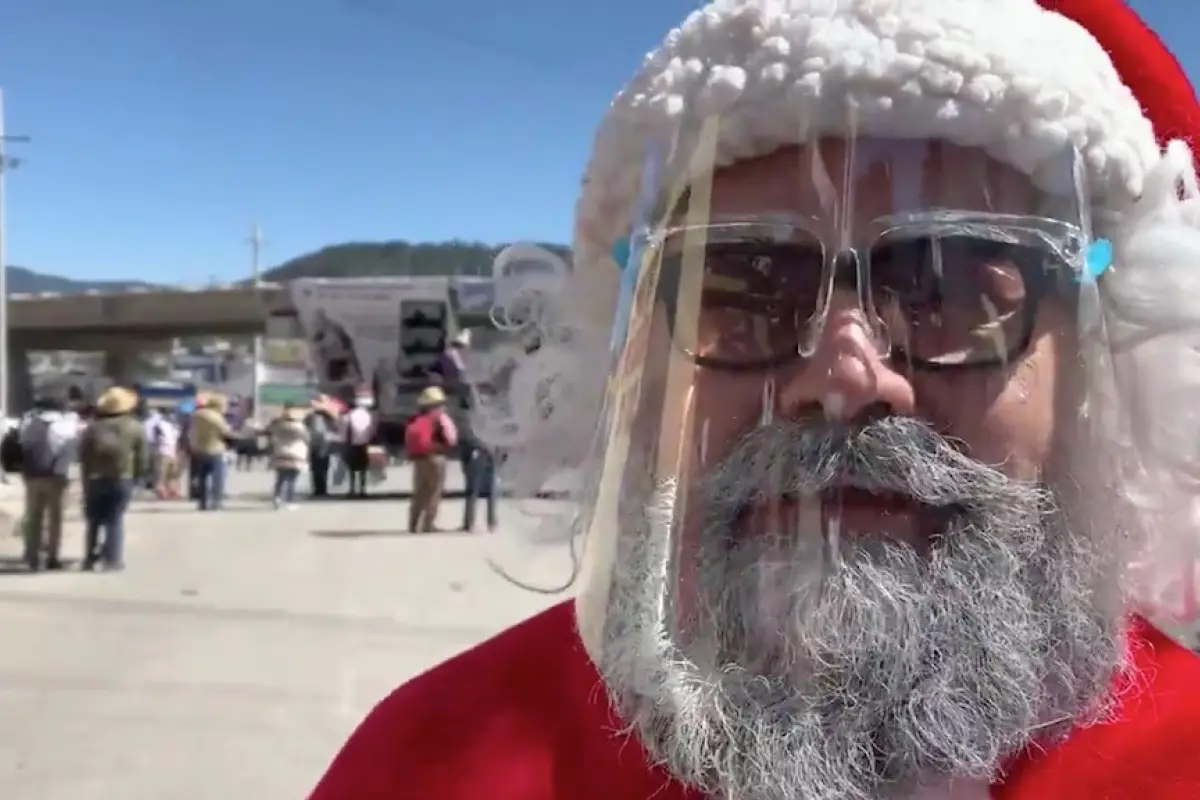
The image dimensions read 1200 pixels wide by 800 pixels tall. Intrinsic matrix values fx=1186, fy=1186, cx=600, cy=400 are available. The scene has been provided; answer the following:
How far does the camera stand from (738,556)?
4.34ft

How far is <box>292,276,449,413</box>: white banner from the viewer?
16.2 m

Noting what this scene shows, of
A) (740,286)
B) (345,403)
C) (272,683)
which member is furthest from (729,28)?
(345,403)

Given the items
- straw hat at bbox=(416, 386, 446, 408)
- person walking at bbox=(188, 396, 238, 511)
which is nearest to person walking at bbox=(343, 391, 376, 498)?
person walking at bbox=(188, 396, 238, 511)

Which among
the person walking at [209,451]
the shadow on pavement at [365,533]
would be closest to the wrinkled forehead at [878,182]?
the shadow on pavement at [365,533]

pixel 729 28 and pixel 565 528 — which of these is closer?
pixel 729 28

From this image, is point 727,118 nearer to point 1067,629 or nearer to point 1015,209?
point 1015,209

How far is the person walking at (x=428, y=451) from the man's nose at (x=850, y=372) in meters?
8.96

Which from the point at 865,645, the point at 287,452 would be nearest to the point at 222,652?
the point at 865,645

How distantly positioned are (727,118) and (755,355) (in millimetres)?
285

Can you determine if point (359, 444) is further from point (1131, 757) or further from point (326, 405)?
point (1131, 757)

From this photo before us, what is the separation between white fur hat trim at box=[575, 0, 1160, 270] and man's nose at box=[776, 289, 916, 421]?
0.72 ft

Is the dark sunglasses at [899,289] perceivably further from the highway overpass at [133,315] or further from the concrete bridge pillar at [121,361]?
the concrete bridge pillar at [121,361]

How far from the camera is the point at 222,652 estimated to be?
5.79 metres

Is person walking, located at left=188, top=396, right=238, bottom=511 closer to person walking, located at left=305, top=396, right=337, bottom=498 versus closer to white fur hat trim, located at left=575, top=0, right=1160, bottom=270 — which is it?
person walking, located at left=305, top=396, right=337, bottom=498
